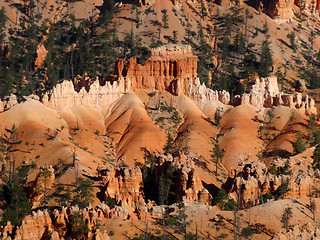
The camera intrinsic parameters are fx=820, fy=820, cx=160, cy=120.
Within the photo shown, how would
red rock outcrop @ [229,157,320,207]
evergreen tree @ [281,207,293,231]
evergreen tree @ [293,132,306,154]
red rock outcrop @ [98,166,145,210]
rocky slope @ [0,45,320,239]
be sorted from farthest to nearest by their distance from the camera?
evergreen tree @ [293,132,306,154]
red rock outcrop @ [98,166,145,210]
rocky slope @ [0,45,320,239]
red rock outcrop @ [229,157,320,207]
evergreen tree @ [281,207,293,231]

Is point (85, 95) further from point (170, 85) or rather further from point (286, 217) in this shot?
point (286, 217)

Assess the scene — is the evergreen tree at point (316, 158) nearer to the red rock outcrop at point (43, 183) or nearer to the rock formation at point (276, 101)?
the rock formation at point (276, 101)

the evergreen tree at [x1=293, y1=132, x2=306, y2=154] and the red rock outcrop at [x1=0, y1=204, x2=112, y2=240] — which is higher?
the red rock outcrop at [x1=0, y1=204, x2=112, y2=240]

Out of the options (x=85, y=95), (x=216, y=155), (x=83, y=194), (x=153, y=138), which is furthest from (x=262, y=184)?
(x=85, y=95)

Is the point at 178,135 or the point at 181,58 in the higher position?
the point at 181,58

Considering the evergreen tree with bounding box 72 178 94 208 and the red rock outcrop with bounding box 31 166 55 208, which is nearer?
the evergreen tree with bounding box 72 178 94 208

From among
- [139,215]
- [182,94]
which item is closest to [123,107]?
[182,94]

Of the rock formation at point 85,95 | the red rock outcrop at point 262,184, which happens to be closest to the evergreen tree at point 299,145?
the red rock outcrop at point 262,184

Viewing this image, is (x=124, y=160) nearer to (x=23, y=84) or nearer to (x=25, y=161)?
(x=25, y=161)

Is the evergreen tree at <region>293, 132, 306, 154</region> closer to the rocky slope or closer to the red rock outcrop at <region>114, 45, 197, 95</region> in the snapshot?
the rocky slope

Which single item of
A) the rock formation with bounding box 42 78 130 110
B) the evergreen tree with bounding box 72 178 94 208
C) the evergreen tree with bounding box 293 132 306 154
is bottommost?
the evergreen tree with bounding box 293 132 306 154

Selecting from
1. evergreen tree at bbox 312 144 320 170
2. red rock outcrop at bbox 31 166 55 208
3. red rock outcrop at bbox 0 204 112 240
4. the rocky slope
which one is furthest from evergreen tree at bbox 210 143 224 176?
red rock outcrop at bbox 0 204 112 240
